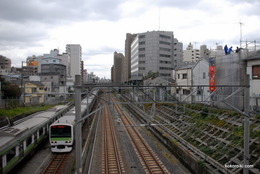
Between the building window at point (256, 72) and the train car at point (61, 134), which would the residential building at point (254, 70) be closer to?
the building window at point (256, 72)

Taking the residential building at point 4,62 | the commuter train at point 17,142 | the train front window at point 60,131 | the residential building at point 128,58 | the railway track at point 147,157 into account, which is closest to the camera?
the commuter train at point 17,142

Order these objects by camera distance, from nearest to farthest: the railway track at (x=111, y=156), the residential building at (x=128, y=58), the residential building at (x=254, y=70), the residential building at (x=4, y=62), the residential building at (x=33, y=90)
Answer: the railway track at (x=111, y=156), the residential building at (x=254, y=70), the residential building at (x=33, y=90), the residential building at (x=4, y=62), the residential building at (x=128, y=58)

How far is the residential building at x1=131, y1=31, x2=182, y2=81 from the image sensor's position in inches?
2058

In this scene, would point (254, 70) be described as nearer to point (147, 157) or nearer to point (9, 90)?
point (147, 157)

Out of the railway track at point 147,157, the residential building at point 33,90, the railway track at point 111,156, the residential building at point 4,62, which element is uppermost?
the residential building at point 4,62

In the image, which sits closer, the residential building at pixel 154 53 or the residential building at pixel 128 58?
the residential building at pixel 154 53

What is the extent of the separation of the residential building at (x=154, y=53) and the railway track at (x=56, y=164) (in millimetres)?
41574

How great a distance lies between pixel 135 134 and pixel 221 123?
7135 mm

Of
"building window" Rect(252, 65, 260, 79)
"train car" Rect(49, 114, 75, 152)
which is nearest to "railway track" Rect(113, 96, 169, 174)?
Answer: "train car" Rect(49, 114, 75, 152)

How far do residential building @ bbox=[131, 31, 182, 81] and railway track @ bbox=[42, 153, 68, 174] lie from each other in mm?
41574

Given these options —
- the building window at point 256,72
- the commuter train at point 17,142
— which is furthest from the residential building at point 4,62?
the building window at point 256,72

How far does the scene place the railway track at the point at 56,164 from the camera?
10.3 m

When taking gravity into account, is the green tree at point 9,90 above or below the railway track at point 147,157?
above

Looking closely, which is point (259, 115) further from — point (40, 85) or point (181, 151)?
point (40, 85)
